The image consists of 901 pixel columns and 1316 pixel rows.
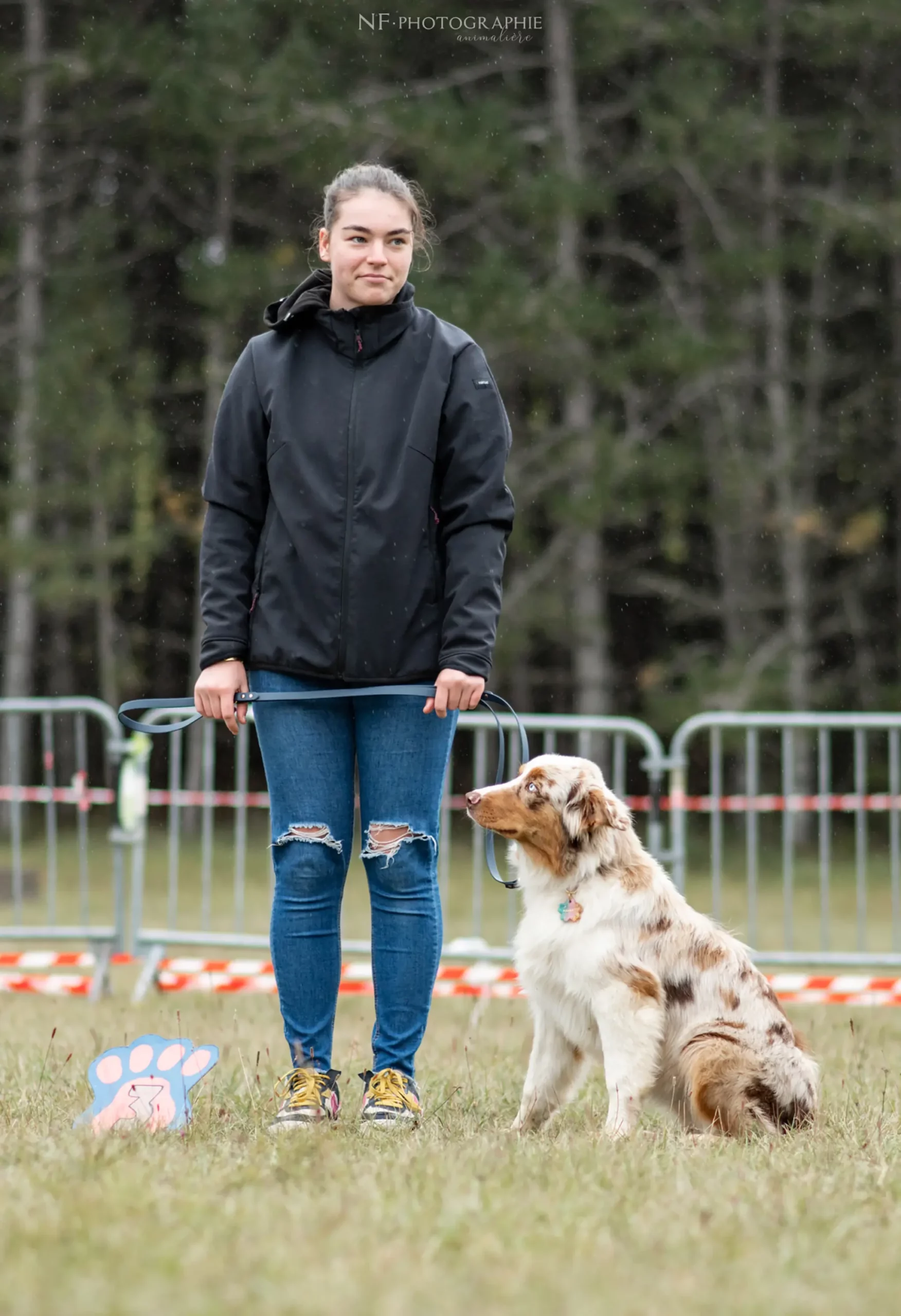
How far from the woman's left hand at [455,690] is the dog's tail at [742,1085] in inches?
42.2

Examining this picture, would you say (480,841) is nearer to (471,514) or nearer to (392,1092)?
(392,1092)

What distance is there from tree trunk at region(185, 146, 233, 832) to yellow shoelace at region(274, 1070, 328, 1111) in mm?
13612

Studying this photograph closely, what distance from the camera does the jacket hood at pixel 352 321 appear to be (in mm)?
4109

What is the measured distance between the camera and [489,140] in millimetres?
17422

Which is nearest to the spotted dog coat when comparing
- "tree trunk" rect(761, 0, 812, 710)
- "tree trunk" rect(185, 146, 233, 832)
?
"tree trunk" rect(185, 146, 233, 832)

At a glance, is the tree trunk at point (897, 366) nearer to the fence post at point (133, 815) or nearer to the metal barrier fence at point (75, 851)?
the metal barrier fence at point (75, 851)

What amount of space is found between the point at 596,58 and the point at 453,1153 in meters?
16.7

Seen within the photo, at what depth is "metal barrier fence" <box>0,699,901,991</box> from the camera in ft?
26.3

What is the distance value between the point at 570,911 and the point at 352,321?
1.63 metres

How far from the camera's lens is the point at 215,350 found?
63.4 feet

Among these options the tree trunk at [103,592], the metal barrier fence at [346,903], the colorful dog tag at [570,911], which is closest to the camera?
the colorful dog tag at [570,911]

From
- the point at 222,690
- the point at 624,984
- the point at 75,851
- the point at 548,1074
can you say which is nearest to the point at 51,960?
the point at 548,1074

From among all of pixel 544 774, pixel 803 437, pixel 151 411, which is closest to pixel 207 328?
pixel 151 411

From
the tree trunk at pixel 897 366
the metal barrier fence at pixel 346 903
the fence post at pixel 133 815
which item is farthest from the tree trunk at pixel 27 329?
the fence post at pixel 133 815
